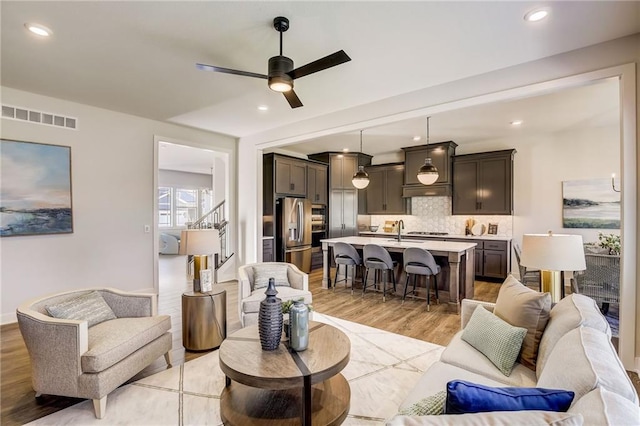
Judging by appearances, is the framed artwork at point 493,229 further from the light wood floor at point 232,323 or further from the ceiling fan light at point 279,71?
the ceiling fan light at point 279,71

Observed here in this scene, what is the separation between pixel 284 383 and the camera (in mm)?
1638

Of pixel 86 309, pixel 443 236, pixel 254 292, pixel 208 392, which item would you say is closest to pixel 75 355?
pixel 86 309

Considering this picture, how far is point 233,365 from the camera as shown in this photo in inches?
69.8

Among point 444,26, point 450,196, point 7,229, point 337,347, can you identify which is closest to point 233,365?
point 337,347

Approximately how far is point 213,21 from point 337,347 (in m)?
2.62

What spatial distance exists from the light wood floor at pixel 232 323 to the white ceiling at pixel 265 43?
286cm

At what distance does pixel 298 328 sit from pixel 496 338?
1.23 metres

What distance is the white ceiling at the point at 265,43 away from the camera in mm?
2270

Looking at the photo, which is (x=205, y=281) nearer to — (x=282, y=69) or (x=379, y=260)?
(x=282, y=69)

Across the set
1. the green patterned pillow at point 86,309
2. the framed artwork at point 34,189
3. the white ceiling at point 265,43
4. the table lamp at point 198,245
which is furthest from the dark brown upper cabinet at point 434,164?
the framed artwork at point 34,189

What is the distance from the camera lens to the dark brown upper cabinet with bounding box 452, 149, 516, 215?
6062 millimetres

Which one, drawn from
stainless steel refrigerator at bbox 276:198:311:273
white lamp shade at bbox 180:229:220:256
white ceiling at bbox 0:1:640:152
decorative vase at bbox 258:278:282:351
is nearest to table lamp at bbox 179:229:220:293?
white lamp shade at bbox 180:229:220:256

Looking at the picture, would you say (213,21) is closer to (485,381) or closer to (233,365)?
(233,365)

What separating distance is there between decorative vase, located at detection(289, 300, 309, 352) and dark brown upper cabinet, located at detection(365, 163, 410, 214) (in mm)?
6044
